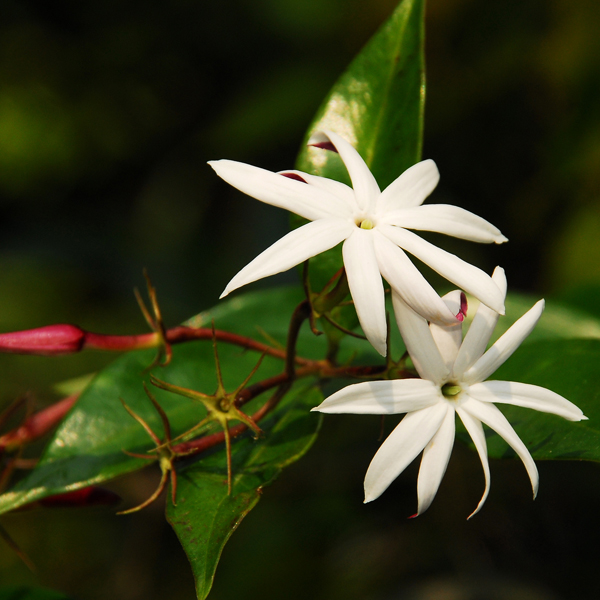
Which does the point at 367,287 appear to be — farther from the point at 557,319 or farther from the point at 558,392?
the point at 557,319

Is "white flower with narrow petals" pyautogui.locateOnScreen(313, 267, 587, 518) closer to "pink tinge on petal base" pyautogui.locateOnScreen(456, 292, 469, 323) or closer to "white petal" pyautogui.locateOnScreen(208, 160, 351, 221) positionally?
"pink tinge on petal base" pyautogui.locateOnScreen(456, 292, 469, 323)

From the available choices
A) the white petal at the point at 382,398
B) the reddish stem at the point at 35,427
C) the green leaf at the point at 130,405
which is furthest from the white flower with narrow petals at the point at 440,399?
the reddish stem at the point at 35,427

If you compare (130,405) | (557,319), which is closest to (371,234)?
(130,405)

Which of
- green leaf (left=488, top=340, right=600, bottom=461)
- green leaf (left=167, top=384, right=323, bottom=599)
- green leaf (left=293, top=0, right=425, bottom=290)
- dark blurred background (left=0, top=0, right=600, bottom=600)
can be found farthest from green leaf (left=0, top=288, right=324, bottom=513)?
dark blurred background (left=0, top=0, right=600, bottom=600)

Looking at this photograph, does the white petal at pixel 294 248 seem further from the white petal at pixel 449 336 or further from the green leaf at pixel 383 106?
the green leaf at pixel 383 106

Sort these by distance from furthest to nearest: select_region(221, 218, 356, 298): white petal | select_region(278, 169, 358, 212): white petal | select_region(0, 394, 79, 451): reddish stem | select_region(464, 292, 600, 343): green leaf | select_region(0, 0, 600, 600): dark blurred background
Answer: select_region(0, 0, 600, 600): dark blurred background → select_region(464, 292, 600, 343): green leaf → select_region(0, 394, 79, 451): reddish stem → select_region(278, 169, 358, 212): white petal → select_region(221, 218, 356, 298): white petal
